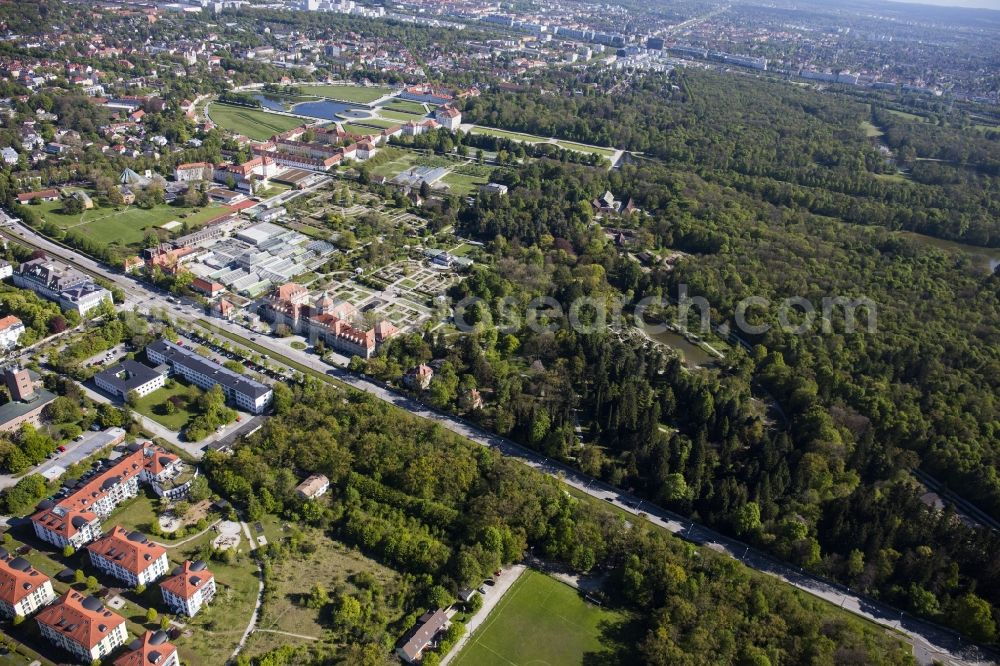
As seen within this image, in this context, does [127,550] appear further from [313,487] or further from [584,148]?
[584,148]

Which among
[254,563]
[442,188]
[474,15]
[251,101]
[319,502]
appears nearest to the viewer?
[254,563]

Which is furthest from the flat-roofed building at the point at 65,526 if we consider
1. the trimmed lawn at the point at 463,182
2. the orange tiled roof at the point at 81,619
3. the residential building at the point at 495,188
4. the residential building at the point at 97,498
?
the trimmed lawn at the point at 463,182

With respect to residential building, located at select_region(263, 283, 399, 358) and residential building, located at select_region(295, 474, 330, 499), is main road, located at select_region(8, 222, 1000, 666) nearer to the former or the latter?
residential building, located at select_region(263, 283, 399, 358)

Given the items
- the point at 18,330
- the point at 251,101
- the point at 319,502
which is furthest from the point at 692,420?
the point at 251,101

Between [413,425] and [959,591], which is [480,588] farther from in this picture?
[959,591]

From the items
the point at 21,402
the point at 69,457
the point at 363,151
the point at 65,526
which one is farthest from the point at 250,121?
the point at 65,526

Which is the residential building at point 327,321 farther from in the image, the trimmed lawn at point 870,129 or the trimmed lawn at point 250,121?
the trimmed lawn at point 870,129
